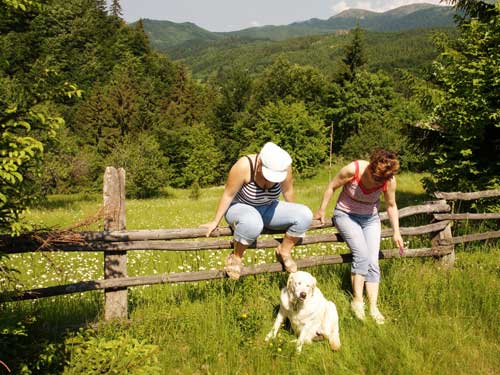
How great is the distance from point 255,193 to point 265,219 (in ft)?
1.32

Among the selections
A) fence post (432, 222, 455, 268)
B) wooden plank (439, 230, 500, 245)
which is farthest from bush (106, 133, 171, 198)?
fence post (432, 222, 455, 268)

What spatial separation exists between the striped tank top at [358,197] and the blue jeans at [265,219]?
67 centimetres

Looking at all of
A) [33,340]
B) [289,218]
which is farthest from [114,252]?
[289,218]

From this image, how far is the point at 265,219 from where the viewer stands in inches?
196

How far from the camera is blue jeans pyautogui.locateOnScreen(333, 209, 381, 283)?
5113 millimetres

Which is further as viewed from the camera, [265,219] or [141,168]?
[141,168]

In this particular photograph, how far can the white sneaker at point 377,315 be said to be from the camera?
4.78m

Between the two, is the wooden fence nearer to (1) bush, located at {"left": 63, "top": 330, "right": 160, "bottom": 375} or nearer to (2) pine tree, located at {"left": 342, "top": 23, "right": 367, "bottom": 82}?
(1) bush, located at {"left": 63, "top": 330, "right": 160, "bottom": 375}

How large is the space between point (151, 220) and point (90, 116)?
36843 mm

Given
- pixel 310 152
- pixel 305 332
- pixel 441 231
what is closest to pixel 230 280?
pixel 305 332

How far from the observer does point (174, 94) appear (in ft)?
211

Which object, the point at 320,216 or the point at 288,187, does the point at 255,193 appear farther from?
the point at 320,216

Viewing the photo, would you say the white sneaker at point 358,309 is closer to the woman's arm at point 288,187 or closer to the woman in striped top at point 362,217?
the woman in striped top at point 362,217

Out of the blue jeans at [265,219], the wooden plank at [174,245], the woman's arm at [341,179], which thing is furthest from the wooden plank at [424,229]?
the blue jeans at [265,219]
